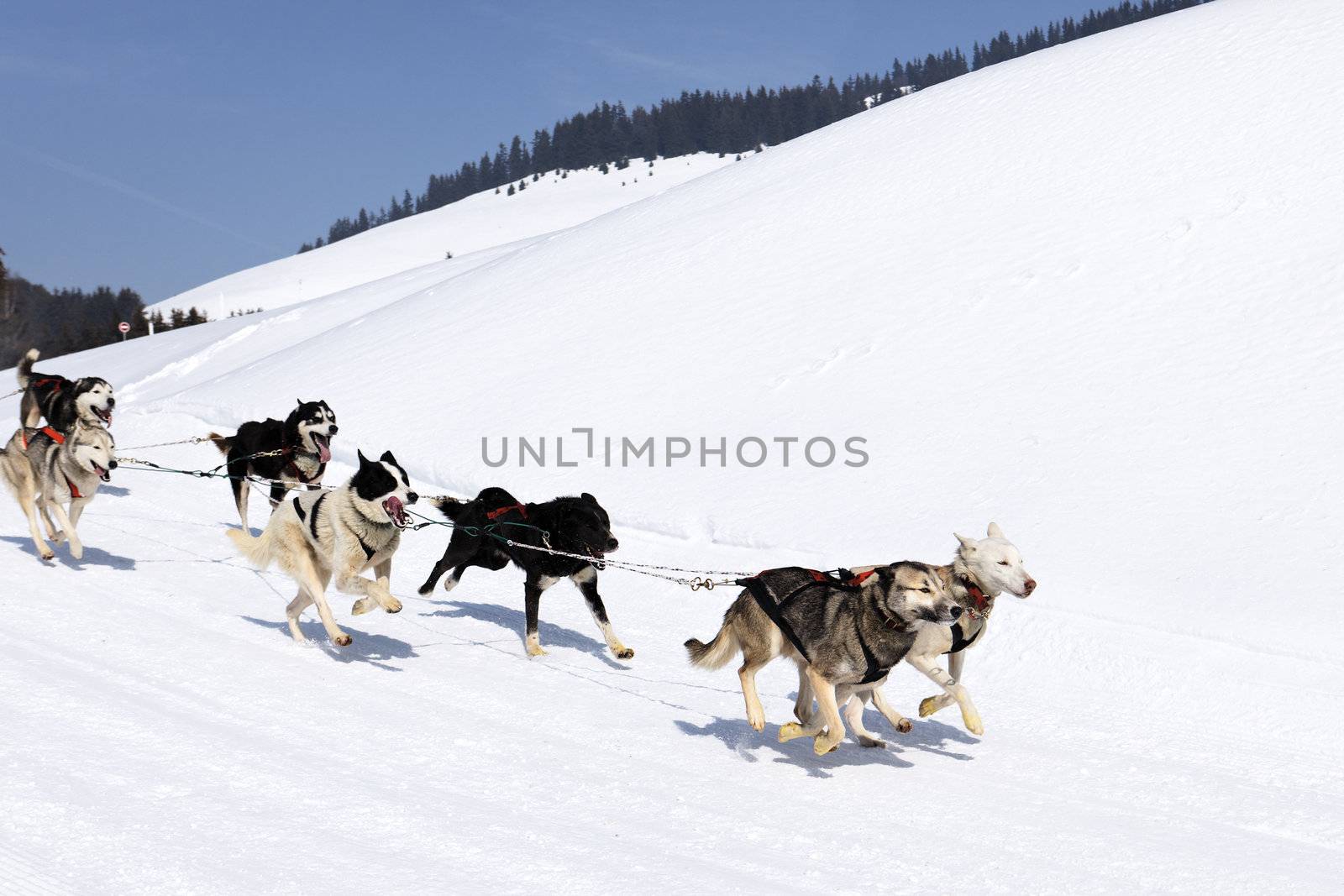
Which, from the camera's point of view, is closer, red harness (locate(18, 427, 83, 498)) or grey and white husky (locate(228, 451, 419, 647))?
grey and white husky (locate(228, 451, 419, 647))

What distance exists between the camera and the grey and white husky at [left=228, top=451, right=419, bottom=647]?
714cm

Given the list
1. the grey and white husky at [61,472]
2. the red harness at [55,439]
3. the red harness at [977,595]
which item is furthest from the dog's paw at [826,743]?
the red harness at [55,439]

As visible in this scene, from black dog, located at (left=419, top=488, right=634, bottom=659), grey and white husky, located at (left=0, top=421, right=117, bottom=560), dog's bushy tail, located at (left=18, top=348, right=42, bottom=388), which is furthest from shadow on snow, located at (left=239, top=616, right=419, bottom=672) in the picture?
dog's bushy tail, located at (left=18, top=348, right=42, bottom=388)

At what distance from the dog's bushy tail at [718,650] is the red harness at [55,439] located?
5.69 m

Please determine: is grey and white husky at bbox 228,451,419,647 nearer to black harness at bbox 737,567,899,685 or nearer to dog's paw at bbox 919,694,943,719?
black harness at bbox 737,567,899,685

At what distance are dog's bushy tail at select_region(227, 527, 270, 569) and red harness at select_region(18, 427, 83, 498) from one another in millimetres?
2056

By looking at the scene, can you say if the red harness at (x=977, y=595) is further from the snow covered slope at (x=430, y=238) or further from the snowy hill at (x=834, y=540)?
the snow covered slope at (x=430, y=238)

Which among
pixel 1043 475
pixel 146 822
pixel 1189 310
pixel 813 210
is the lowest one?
pixel 146 822

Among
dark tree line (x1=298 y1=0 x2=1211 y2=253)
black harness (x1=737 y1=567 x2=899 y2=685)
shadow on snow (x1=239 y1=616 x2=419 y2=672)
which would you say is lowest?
shadow on snow (x1=239 y1=616 x2=419 y2=672)

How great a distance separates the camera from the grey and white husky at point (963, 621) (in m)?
5.73

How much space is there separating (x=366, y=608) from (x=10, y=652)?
2139 millimetres

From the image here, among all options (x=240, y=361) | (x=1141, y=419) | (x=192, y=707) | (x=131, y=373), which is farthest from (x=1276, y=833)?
(x=131, y=373)

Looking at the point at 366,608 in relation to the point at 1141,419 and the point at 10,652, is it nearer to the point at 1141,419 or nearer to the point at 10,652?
the point at 10,652

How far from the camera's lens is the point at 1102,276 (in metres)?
14.1
